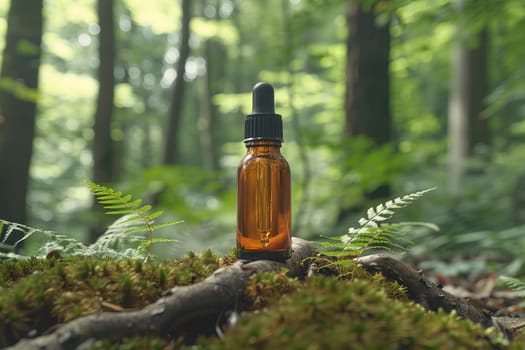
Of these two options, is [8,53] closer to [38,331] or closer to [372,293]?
[38,331]

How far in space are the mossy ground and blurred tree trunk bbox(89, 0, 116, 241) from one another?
22.3ft

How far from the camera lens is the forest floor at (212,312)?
108cm

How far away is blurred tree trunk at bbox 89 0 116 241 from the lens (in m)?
8.15

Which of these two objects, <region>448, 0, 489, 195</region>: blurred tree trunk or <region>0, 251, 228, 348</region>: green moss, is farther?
<region>448, 0, 489, 195</region>: blurred tree trunk

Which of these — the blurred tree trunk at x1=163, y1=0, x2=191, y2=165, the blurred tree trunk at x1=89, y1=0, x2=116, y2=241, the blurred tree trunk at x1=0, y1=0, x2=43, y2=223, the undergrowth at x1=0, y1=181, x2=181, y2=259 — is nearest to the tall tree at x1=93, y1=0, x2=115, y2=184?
the blurred tree trunk at x1=89, y1=0, x2=116, y2=241

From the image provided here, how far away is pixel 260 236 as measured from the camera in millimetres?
1716

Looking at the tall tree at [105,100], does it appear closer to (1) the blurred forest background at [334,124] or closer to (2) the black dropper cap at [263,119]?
(1) the blurred forest background at [334,124]

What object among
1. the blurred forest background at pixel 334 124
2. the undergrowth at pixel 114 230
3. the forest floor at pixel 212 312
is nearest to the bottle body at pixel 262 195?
the forest floor at pixel 212 312

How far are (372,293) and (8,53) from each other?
231 inches

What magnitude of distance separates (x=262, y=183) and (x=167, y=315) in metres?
0.67

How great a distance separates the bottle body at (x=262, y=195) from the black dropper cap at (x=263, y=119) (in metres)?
0.03

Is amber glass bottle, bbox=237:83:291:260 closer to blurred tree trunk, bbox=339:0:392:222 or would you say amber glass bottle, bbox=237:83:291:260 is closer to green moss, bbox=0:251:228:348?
green moss, bbox=0:251:228:348

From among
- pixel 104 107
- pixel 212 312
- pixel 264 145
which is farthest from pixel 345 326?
pixel 104 107

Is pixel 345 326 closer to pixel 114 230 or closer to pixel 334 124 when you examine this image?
pixel 114 230
